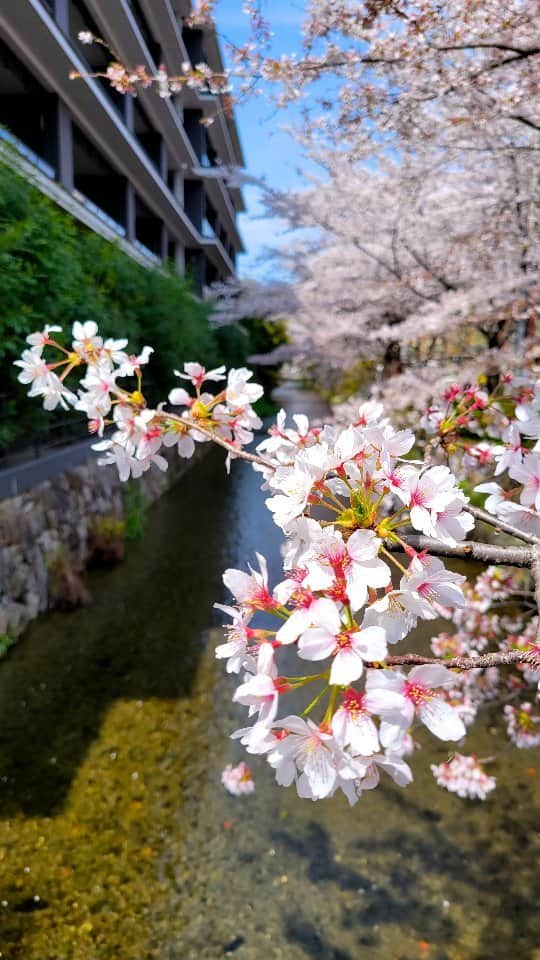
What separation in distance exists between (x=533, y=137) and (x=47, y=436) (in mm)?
7422

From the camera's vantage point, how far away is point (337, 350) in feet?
60.6

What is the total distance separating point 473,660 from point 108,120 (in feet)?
48.4

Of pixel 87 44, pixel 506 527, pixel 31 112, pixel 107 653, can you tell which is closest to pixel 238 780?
pixel 107 653

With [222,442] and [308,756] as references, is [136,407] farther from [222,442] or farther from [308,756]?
[308,756]

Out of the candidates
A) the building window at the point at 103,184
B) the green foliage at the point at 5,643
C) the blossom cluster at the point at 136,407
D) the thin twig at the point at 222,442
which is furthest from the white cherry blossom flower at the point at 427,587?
the building window at the point at 103,184

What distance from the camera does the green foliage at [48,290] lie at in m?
5.25

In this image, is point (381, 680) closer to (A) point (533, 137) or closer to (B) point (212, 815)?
(B) point (212, 815)

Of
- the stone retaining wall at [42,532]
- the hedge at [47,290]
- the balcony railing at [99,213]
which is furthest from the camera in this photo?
the balcony railing at [99,213]

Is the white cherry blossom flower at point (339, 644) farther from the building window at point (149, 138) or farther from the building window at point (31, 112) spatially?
the building window at point (149, 138)

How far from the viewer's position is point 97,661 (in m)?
5.66

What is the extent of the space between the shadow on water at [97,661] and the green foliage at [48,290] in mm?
2233

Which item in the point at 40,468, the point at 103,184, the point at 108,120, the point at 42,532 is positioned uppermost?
the point at 108,120

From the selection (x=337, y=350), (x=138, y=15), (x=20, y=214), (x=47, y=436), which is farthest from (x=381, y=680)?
(x=138, y=15)

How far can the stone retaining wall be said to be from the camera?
237 inches
